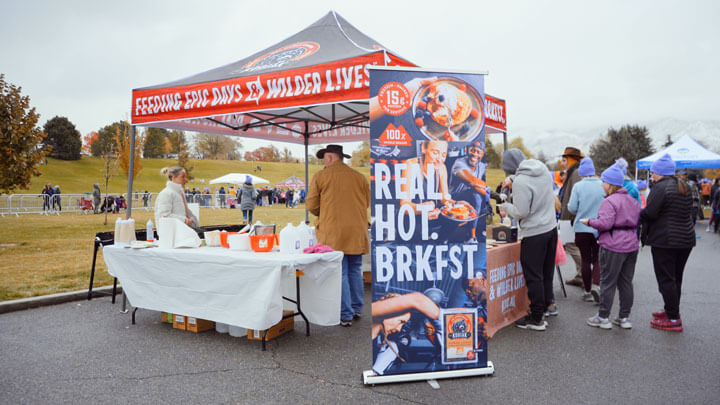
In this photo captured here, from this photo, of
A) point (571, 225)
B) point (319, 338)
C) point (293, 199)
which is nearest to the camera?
point (319, 338)

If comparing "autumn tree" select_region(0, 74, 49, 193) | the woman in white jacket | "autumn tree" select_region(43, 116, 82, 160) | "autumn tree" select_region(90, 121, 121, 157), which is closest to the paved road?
the woman in white jacket

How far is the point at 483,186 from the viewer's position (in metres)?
3.22

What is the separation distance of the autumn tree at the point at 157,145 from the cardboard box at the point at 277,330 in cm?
7753

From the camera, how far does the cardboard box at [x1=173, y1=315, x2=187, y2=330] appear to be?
4363 millimetres

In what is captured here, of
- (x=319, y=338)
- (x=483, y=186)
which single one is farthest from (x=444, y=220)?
(x=319, y=338)

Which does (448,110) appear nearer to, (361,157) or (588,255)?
(588,255)

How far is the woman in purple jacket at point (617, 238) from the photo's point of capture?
13.7 ft

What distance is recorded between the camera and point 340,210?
435 centimetres

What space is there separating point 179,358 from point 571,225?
5096 millimetres

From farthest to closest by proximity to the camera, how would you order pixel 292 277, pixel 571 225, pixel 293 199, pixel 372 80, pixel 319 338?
pixel 293 199
pixel 571 225
pixel 292 277
pixel 319 338
pixel 372 80

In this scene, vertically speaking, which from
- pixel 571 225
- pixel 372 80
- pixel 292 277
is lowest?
pixel 292 277

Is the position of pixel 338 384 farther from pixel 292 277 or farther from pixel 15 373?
pixel 15 373

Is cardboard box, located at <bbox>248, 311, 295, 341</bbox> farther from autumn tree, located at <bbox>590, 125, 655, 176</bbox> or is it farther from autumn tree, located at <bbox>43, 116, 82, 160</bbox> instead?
autumn tree, located at <bbox>43, 116, 82, 160</bbox>

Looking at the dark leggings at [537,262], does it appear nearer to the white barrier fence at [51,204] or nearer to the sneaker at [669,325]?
the sneaker at [669,325]
